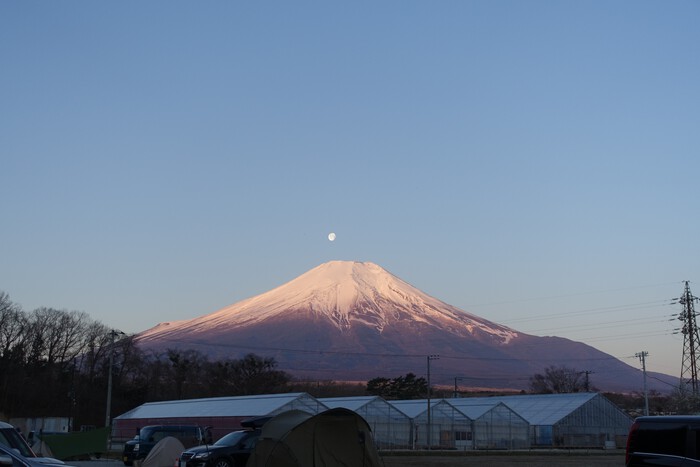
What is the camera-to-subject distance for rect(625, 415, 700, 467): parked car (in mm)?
11922

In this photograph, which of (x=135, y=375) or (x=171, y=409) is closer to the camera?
(x=171, y=409)

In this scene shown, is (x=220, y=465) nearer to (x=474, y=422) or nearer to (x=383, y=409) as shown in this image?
(x=383, y=409)

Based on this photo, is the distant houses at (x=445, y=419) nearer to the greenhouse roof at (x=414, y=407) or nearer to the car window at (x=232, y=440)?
the greenhouse roof at (x=414, y=407)

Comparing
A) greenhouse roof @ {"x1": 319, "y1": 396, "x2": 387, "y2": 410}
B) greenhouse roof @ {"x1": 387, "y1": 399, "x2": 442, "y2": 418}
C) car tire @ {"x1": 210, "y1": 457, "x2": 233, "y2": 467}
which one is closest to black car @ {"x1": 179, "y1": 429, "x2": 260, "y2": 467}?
car tire @ {"x1": 210, "y1": 457, "x2": 233, "y2": 467}

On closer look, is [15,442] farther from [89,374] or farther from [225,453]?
[89,374]

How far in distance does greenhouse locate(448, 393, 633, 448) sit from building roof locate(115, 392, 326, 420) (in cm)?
2077

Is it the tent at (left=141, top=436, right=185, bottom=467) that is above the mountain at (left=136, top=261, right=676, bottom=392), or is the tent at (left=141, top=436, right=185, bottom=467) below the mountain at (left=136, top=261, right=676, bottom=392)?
below

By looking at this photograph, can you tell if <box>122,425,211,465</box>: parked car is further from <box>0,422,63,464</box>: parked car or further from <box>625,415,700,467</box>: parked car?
<box>625,415,700,467</box>: parked car

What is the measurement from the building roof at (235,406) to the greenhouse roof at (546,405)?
1949 cm

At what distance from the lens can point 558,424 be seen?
65.1 m

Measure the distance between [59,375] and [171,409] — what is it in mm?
29118

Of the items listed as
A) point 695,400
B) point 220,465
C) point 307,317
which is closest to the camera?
point 220,465

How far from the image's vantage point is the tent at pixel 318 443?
17.6 meters

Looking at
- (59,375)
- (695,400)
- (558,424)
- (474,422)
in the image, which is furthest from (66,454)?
(59,375)
